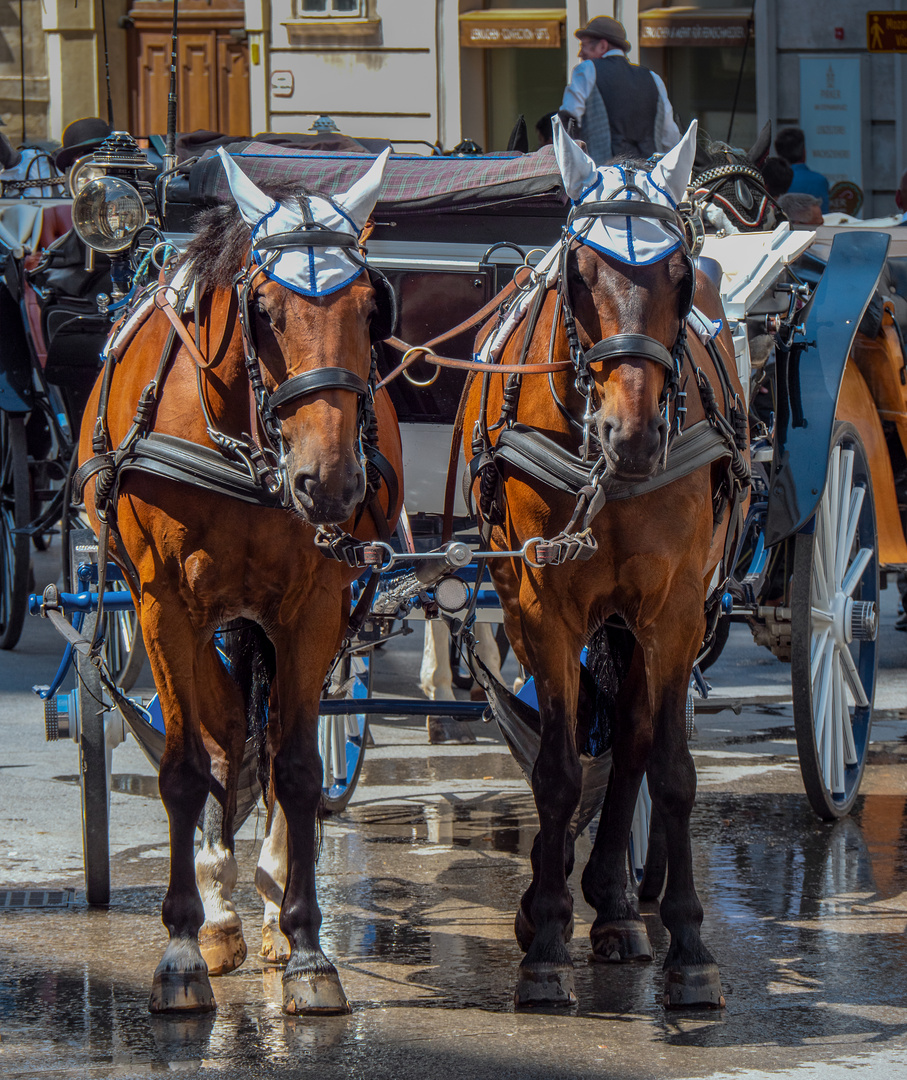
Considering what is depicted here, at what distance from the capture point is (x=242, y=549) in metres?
3.91

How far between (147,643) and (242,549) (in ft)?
1.12

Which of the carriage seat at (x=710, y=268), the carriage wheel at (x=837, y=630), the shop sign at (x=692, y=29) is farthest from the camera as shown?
the shop sign at (x=692, y=29)

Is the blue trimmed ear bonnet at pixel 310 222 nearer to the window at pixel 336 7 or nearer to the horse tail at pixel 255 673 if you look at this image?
the horse tail at pixel 255 673

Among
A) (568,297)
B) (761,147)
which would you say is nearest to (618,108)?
(761,147)

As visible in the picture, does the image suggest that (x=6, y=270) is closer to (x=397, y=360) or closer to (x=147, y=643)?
(x=397, y=360)

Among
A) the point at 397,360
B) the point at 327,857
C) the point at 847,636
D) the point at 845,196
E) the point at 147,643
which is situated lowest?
the point at 327,857

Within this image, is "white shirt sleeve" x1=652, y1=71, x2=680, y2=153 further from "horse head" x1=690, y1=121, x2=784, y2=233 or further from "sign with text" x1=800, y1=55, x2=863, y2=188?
"sign with text" x1=800, y1=55, x2=863, y2=188

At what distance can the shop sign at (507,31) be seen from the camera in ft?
Answer: 52.7

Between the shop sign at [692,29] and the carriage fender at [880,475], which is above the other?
the shop sign at [692,29]

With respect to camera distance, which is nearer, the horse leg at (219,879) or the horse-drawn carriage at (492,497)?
the horse-drawn carriage at (492,497)

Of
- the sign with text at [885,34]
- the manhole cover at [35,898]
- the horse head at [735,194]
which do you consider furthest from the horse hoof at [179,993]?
the sign with text at [885,34]

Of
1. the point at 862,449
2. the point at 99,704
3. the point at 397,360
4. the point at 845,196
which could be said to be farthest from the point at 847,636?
the point at 845,196

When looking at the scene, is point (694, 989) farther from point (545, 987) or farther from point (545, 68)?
point (545, 68)

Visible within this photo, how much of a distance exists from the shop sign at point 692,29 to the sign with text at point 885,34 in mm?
3770
